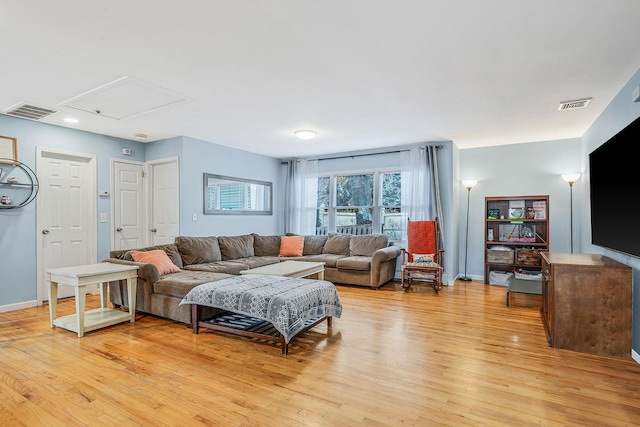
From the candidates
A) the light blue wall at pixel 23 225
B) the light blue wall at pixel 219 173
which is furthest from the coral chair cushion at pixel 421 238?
the light blue wall at pixel 23 225

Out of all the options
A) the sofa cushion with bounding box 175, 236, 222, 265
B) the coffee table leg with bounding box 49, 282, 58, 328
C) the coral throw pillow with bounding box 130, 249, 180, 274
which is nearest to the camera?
the coffee table leg with bounding box 49, 282, 58, 328

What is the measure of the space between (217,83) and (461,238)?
16.4ft

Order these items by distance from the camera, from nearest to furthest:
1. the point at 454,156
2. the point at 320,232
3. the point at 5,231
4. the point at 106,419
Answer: the point at 106,419
the point at 5,231
the point at 454,156
the point at 320,232

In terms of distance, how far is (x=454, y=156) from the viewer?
5703mm

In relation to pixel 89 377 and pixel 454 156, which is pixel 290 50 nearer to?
pixel 89 377

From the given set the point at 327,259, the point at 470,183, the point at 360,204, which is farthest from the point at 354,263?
the point at 470,183

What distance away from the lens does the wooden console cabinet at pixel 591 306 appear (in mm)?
2725

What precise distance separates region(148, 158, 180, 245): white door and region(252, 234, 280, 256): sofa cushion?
1364 mm

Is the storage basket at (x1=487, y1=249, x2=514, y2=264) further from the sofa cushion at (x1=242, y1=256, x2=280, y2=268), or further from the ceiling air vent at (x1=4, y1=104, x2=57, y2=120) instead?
the ceiling air vent at (x1=4, y1=104, x2=57, y2=120)

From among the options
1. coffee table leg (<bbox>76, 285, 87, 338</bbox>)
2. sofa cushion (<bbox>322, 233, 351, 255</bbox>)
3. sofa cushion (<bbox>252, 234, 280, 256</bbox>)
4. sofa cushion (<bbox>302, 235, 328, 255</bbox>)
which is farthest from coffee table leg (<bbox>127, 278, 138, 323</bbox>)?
sofa cushion (<bbox>322, 233, 351, 255</bbox>)

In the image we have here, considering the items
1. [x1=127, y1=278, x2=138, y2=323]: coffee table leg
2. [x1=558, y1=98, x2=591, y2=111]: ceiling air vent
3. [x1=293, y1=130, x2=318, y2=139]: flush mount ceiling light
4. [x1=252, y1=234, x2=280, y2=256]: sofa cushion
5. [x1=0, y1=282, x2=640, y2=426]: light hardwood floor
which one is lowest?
[x1=0, y1=282, x2=640, y2=426]: light hardwood floor

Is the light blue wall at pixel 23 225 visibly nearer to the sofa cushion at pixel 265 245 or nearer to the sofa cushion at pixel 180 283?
the sofa cushion at pixel 180 283

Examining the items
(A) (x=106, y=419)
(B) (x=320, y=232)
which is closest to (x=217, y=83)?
(A) (x=106, y=419)

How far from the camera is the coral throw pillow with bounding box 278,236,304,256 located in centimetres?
617
